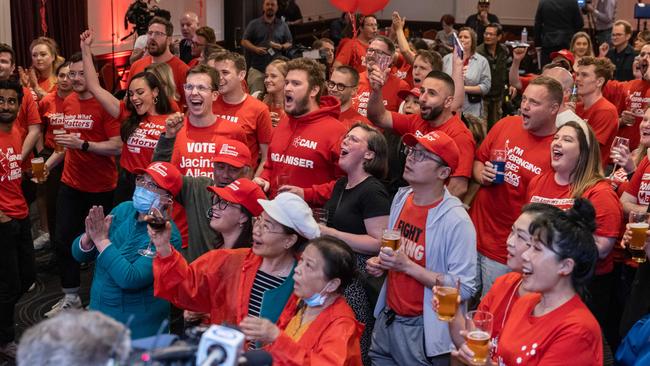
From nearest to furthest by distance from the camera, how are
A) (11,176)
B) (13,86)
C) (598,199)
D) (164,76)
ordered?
(598,199), (11,176), (13,86), (164,76)

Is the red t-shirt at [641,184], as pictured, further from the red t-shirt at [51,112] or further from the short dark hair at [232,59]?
the red t-shirt at [51,112]

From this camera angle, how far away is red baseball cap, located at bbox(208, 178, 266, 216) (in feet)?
13.3

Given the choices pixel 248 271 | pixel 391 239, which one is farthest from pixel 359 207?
pixel 248 271

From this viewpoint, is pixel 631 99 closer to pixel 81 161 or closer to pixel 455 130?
pixel 455 130

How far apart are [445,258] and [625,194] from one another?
147 cm

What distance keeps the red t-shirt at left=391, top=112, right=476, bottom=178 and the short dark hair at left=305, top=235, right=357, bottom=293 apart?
1630 millimetres

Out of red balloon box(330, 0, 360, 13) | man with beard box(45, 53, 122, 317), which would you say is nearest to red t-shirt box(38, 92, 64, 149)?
man with beard box(45, 53, 122, 317)

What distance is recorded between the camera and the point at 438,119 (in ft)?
17.5

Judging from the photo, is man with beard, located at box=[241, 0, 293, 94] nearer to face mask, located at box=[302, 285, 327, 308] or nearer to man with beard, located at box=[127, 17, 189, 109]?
man with beard, located at box=[127, 17, 189, 109]

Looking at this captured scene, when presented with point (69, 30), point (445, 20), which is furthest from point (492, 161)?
point (445, 20)

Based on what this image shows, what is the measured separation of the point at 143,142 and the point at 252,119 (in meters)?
0.72

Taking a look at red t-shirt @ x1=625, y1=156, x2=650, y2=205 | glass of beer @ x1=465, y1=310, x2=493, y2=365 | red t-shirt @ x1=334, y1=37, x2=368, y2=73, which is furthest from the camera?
red t-shirt @ x1=334, y1=37, x2=368, y2=73

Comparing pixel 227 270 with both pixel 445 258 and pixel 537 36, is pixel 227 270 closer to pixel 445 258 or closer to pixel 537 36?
pixel 445 258

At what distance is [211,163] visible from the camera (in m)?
5.13
